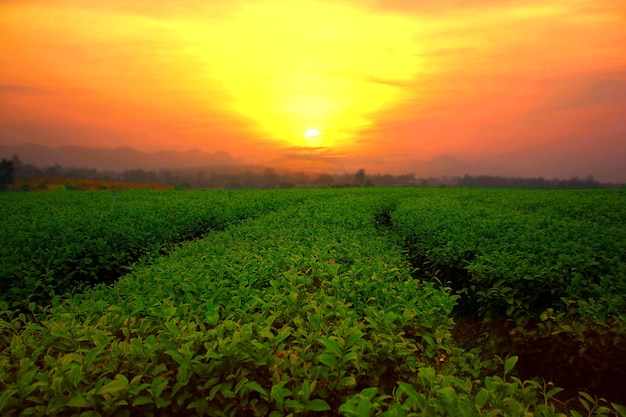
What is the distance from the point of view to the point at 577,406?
457 cm

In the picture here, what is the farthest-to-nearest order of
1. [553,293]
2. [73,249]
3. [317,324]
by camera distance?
[73,249]
[553,293]
[317,324]

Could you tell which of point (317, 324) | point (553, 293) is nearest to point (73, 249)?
point (317, 324)

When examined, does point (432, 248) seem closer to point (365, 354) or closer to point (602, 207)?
point (365, 354)

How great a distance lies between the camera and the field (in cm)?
208

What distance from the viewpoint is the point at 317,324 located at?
2699mm

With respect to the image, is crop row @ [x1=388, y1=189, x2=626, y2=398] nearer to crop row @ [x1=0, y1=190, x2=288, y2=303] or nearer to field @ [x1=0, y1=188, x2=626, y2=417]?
field @ [x1=0, y1=188, x2=626, y2=417]

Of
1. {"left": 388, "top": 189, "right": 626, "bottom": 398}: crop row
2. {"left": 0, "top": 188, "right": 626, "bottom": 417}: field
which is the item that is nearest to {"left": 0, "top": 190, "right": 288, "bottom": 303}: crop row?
{"left": 0, "top": 188, "right": 626, "bottom": 417}: field

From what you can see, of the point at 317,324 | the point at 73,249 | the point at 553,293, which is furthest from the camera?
the point at 73,249

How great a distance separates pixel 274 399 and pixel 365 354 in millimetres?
739

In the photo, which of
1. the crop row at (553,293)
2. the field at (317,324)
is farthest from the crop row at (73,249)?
the crop row at (553,293)

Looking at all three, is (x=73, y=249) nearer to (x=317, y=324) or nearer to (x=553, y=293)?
(x=317, y=324)

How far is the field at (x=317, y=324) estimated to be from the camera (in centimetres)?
208

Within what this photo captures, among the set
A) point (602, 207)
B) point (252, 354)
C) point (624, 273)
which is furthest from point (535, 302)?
point (602, 207)

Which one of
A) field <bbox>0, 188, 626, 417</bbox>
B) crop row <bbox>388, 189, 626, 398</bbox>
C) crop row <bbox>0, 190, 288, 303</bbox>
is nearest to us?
field <bbox>0, 188, 626, 417</bbox>
